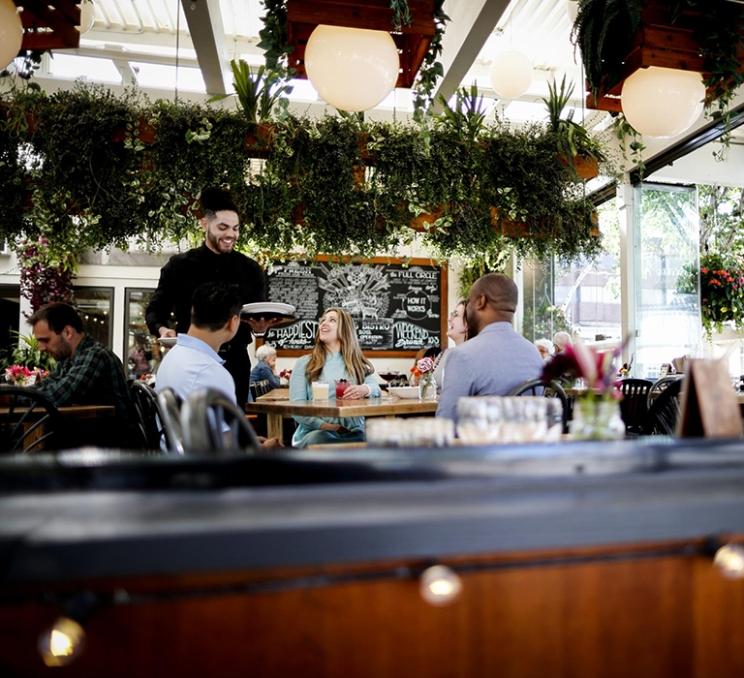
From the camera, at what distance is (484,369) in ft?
8.17

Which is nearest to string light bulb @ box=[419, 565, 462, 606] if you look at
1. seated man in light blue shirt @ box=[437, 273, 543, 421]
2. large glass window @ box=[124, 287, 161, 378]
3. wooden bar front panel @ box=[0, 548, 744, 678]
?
wooden bar front panel @ box=[0, 548, 744, 678]

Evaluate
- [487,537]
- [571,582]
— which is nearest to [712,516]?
[571,582]

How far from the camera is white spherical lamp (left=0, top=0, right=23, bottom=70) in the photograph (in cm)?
285

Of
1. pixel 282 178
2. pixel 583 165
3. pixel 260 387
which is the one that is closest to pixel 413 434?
pixel 282 178

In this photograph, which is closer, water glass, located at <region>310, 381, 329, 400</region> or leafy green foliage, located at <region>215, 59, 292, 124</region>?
leafy green foliage, located at <region>215, 59, 292, 124</region>

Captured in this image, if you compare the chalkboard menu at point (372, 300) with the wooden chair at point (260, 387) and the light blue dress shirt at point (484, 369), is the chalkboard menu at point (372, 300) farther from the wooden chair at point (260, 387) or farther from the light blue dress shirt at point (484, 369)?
the light blue dress shirt at point (484, 369)

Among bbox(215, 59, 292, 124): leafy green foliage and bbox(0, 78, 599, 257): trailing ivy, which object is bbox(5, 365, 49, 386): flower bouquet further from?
bbox(215, 59, 292, 124): leafy green foliage

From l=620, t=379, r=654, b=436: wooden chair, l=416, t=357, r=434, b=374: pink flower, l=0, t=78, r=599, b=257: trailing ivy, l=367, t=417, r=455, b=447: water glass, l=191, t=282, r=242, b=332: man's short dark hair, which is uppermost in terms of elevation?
l=0, t=78, r=599, b=257: trailing ivy

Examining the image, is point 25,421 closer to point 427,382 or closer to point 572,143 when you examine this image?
point 427,382

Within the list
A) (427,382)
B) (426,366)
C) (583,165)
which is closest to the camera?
(583,165)

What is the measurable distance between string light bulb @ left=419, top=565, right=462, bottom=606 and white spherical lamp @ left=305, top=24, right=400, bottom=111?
2.67 metres

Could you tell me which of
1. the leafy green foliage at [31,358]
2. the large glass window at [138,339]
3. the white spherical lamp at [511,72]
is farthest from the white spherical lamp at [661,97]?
the large glass window at [138,339]

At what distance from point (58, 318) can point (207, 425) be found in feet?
9.55

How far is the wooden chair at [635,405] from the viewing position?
4695 millimetres
